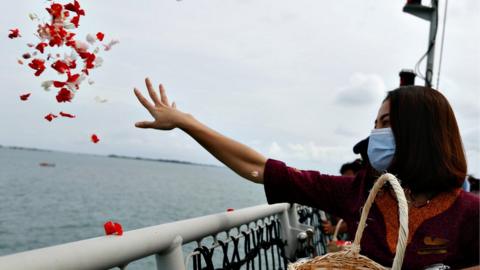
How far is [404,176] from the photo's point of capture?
178cm

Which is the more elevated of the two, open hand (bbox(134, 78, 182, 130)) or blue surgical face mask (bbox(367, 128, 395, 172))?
open hand (bbox(134, 78, 182, 130))

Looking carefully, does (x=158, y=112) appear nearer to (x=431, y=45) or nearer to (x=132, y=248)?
(x=132, y=248)

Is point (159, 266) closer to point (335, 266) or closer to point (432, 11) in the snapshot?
point (335, 266)

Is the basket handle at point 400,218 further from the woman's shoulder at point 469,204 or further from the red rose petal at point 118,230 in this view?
the red rose petal at point 118,230

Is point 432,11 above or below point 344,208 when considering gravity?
above

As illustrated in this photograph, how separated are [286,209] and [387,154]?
5.52ft

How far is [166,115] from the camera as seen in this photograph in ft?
5.95

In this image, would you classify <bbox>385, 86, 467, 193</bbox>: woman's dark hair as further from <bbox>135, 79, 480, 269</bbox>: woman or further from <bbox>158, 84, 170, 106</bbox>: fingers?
<bbox>158, 84, 170, 106</bbox>: fingers

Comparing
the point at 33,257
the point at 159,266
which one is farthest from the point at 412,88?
the point at 33,257

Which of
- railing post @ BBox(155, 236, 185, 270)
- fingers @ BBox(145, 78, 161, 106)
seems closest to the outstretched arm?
fingers @ BBox(145, 78, 161, 106)

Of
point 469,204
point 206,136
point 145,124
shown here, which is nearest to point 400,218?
point 469,204

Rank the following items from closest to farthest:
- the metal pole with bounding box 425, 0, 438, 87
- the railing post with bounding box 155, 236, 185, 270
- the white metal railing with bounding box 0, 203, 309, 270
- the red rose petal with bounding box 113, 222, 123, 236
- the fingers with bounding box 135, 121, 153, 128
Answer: the white metal railing with bounding box 0, 203, 309, 270 → the red rose petal with bounding box 113, 222, 123, 236 → the railing post with bounding box 155, 236, 185, 270 → the fingers with bounding box 135, 121, 153, 128 → the metal pole with bounding box 425, 0, 438, 87

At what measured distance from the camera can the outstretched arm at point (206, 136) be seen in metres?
1.82

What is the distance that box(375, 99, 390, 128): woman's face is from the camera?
188cm
